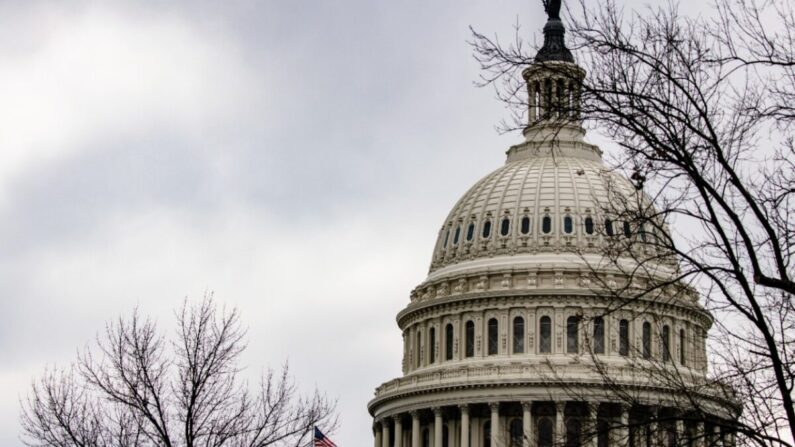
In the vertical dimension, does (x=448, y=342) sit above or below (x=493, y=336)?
above

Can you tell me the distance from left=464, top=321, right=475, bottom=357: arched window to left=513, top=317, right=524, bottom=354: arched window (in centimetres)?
323

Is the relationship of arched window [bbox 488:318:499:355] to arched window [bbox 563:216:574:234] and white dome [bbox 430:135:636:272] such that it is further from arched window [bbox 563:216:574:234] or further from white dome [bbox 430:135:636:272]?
arched window [bbox 563:216:574:234]

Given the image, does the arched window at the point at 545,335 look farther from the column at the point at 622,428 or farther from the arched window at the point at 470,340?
the column at the point at 622,428

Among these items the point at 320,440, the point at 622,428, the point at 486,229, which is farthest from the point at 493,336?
the point at 622,428

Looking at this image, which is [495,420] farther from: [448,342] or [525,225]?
[525,225]

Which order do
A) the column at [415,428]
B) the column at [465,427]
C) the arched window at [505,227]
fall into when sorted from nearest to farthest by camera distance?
the column at [465,427]
the column at [415,428]
the arched window at [505,227]

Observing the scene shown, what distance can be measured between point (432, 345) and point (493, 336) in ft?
19.6

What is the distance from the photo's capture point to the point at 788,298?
24469mm

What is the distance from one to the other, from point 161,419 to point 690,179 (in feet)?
65.7

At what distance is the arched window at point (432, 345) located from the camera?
11938 cm

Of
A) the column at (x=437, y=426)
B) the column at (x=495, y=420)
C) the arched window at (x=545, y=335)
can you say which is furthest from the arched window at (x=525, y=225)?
the column at (x=437, y=426)

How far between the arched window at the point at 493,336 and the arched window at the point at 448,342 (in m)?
3.46

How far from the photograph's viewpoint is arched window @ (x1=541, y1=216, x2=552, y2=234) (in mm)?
118500

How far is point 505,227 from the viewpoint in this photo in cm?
11988
